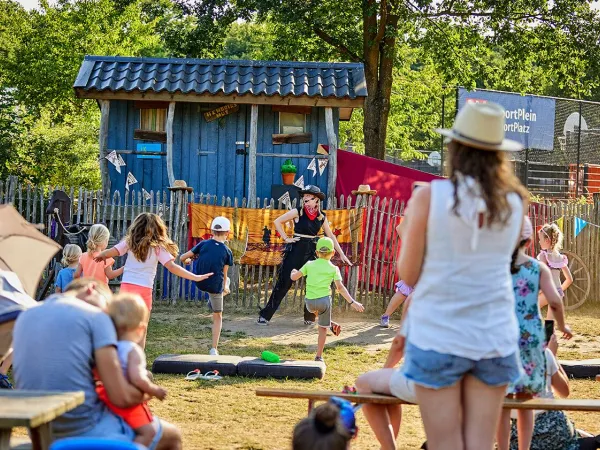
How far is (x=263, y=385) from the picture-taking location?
30.6 feet

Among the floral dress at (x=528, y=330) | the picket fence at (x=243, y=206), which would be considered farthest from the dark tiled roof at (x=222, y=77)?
the floral dress at (x=528, y=330)

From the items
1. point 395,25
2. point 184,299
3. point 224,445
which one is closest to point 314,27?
point 395,25

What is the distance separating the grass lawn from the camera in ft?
24.3

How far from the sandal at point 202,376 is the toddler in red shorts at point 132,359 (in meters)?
4.49

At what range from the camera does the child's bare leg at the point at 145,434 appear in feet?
16.3

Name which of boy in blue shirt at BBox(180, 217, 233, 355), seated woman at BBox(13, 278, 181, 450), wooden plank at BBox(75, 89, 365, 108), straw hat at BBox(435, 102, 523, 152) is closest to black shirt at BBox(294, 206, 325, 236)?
boy in blue shirt at BBox(180, 217, 233, 355)

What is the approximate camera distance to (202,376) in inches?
376

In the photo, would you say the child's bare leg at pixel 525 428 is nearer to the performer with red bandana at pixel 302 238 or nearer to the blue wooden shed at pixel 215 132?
the performer with red bandana at pixel 302 238

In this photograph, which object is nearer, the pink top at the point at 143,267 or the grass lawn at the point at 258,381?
the grass lawn at the point at 258,381

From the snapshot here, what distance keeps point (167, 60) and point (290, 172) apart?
3.17 m

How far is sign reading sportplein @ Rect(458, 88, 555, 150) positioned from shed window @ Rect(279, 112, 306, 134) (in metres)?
5.72

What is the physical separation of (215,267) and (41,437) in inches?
238

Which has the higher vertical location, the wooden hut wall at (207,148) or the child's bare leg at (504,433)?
the wooden hut wall at (207,148)

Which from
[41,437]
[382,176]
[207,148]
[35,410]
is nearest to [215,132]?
[207,148]
